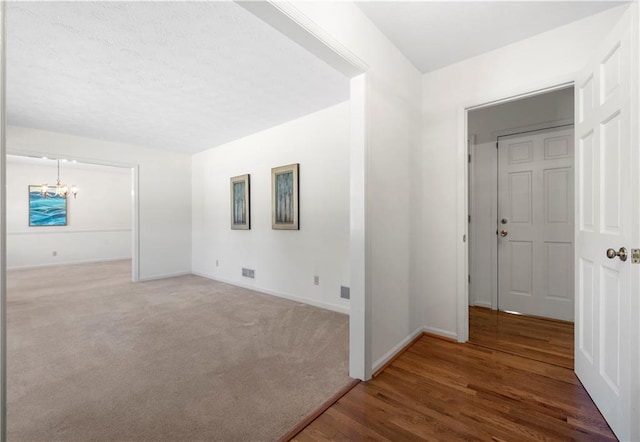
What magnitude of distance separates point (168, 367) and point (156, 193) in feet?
13.4

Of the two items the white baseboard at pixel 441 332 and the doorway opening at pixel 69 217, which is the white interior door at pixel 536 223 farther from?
the doorway opening at pixel 69 217

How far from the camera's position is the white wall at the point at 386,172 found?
1.93 metres

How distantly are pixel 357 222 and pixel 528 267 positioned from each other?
2488 millimetres

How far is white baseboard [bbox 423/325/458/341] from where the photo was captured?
2.59 metres

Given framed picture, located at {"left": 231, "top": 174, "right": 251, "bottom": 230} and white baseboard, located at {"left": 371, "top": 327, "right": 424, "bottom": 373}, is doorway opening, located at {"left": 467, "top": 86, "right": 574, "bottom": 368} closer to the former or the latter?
white baseboard, located at {"left": 371, "top": 327, "right": 424, "bottom": 373}

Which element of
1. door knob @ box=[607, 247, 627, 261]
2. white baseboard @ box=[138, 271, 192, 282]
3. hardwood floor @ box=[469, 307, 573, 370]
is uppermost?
door knob @ box=[607, 247, 627, 261]

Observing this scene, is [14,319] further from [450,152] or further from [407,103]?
[450,152]

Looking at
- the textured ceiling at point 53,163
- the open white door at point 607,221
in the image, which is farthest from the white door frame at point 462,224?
the textured ceiling at point 53,163

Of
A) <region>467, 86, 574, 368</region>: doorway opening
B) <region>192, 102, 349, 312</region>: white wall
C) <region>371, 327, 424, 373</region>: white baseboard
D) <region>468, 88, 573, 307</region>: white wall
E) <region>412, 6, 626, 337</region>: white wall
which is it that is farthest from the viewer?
<region>192, 102, 349, 312</region>: white wall

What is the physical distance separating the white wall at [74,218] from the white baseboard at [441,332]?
8637mm

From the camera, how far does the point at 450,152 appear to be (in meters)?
2.61

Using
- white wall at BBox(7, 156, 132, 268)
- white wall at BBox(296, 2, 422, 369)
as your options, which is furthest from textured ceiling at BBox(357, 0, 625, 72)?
white wall at BBox(7, 156, 132, 268)

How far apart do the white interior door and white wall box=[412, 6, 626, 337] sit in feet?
3.90

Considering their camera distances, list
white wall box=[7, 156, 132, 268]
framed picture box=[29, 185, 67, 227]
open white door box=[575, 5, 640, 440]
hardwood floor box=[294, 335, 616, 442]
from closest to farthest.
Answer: open white door box=[575, 5, 640, 440]
hardwood floor box=[294, 335, 616, 442]
white wall box=[7, 156, 132, 268]
framed picture box=[29, 185, 67, 227]
